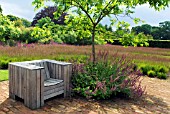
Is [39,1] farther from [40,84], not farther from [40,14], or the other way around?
[40,14]

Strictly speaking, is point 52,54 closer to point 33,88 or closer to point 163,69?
point 163,69

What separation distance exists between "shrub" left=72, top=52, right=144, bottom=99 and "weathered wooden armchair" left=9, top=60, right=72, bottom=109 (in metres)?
0.32

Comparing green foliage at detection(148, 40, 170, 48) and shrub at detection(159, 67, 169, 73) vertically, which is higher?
green foliage at detection(148, 40, 170, 48)

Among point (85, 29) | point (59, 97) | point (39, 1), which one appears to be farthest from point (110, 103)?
point (39, 1)

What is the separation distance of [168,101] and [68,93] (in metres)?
2.57

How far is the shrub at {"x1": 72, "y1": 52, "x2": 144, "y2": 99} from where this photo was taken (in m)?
4.25

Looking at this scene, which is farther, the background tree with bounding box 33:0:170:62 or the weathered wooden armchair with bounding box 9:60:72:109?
the background tree with bounding box 33:0:170:62

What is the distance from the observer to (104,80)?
14.7ft

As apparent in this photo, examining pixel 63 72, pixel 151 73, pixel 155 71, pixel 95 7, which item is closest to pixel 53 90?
pixel 63 72

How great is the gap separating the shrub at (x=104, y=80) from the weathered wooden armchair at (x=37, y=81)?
12.7 inches

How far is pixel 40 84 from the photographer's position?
3598 millimetres

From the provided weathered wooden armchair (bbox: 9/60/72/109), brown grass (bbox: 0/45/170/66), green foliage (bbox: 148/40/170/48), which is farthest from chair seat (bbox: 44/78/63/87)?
green foliage (bbox: 148/40/170/48)

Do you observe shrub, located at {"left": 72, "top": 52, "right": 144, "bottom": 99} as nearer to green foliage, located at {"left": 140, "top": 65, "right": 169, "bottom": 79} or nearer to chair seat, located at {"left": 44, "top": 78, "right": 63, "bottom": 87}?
chair seat, located at {"left": 44, "top": 78, "right": 63, "bottom": 87}

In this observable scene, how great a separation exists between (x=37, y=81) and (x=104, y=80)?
5.54 ft
